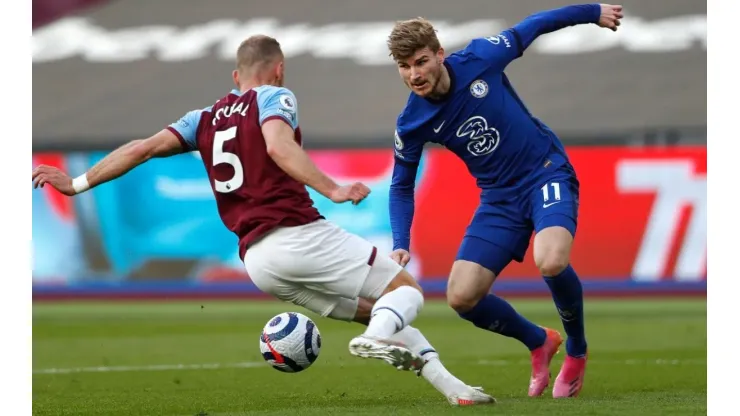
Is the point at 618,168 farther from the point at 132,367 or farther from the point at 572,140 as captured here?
the point at 132,367

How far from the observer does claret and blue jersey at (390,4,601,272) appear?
641 cm

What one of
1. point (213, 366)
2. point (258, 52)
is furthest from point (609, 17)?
point (213, 366)

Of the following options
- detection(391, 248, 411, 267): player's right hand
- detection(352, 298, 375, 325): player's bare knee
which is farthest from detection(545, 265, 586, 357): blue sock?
detection(352, 298, 375, 325): player's bare knee

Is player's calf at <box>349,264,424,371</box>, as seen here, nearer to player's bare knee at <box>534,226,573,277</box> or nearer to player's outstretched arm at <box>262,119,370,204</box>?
player's outstretched arm at <box>262,119,370,204</box>

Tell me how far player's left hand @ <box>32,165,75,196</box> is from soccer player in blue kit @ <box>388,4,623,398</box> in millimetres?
1782

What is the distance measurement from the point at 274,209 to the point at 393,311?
2.58ft

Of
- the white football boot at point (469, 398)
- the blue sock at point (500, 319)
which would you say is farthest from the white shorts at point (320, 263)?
the blue sock at point (500, 319)

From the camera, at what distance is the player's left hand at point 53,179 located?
5.71 m

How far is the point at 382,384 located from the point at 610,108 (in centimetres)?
1583

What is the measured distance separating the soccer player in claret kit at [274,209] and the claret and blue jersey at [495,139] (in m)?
0.73

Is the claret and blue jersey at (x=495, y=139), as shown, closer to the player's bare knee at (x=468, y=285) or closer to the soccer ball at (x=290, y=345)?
the player's bare knee at (x=468, y=285)

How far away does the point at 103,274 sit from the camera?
15.7 metres

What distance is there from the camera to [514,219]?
21.7 feet
